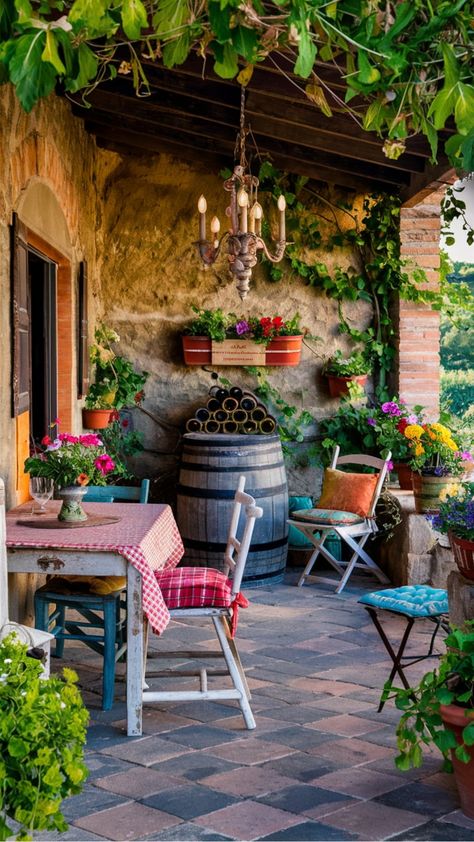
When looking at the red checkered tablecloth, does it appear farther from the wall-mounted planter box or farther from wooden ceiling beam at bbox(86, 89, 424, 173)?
the wall-mounted planter box

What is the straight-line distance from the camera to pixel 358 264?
22.9 feet

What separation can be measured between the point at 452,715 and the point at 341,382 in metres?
4.29

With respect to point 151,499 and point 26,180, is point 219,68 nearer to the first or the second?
point 26,180

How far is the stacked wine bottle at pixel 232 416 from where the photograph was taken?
253 inches

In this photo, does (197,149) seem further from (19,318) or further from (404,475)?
(19,318)

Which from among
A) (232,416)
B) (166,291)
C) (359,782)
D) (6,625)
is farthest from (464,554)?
(166,291)

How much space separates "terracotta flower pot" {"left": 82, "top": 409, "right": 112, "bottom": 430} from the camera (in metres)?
6.34

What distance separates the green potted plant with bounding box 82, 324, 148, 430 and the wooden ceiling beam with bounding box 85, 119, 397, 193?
4.26ft

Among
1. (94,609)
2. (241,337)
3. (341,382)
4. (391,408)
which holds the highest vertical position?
(241,337)

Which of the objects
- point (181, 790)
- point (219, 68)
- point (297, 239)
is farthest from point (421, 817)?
point (297, 239)

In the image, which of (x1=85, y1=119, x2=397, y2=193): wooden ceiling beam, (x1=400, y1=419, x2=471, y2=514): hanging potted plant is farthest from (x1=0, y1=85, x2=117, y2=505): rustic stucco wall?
(x1=400, y1=419, x2=471, y2=514): hanging potted plant

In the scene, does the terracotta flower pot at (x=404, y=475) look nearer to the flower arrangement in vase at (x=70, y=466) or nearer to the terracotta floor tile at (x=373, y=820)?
the flower arrangement in vase at (x=70, y=466)

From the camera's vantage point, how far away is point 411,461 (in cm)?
615

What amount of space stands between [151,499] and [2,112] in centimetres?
355
